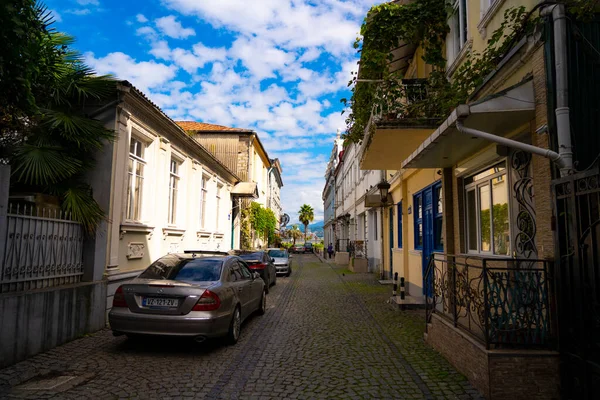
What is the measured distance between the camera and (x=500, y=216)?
22.4ft

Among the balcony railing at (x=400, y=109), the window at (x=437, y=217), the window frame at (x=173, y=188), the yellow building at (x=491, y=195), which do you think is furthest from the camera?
the window frame at (x=173, y=188)

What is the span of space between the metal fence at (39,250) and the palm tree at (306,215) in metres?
74.6

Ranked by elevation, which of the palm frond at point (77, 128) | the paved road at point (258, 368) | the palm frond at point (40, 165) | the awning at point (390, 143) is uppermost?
Answer: the awning at point (390, 143)

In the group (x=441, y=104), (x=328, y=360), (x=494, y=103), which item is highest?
(x=441, y=104)

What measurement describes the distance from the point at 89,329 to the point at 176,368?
9.20 feet

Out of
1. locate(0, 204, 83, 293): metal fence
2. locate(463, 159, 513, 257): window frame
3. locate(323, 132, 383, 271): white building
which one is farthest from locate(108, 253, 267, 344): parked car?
locate(323, 132, 383, 271): white building

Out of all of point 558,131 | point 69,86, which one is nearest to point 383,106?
point 558,131

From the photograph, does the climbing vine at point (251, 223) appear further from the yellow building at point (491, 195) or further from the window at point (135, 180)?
the yellow building at point (491, 195)

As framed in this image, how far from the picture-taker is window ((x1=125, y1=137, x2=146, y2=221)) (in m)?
9.79

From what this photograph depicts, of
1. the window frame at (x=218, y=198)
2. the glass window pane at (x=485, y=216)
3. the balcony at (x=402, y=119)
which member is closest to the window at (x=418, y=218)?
the balcony at (x=402, y=119)

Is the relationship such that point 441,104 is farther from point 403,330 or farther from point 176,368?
point 176,368

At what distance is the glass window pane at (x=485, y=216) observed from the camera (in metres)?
7.41

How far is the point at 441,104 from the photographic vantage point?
8109 millimetres

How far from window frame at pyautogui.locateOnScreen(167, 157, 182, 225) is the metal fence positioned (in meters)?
4.89
